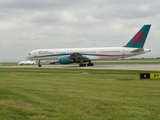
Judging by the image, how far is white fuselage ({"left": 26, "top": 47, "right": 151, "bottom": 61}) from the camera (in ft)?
169

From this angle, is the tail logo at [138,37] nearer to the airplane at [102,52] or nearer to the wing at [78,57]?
the airplane at [102,52]

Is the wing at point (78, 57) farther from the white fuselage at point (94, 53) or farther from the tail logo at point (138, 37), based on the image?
the tail logo at point (138, 37)

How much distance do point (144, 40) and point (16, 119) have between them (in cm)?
4645

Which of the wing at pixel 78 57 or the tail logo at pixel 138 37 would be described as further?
the wing at pixel 78 57

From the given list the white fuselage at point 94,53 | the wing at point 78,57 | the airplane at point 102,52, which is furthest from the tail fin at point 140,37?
the wing at point 78,57

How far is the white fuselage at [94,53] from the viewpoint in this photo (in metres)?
51.6

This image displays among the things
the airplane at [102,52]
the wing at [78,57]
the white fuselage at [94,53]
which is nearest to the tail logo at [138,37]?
the airplane at [102,52]

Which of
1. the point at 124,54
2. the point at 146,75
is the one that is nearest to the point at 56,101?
the point at 146,75

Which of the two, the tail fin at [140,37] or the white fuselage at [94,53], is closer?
the tail fin at [140,37]

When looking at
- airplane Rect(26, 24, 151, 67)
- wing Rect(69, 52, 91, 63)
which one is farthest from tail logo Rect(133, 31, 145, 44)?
wing Rect(69, 52, 91, 63)

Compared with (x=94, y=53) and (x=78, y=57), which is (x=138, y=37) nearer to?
(x=94, y=53)

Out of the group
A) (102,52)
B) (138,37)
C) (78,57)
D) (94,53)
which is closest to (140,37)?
(138,37)

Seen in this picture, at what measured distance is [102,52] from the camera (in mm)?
53156

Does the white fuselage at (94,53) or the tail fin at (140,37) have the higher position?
the tail fin at (140,37)
